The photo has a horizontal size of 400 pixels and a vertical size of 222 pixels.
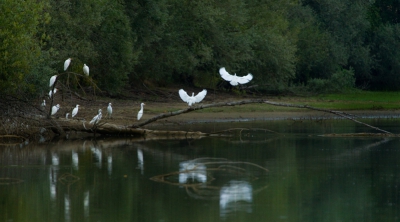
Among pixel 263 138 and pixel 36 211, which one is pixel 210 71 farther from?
pixel 36 211

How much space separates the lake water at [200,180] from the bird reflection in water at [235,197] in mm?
16

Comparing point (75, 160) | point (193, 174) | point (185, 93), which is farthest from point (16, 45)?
point (193, 174)

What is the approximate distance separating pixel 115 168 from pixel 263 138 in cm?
797

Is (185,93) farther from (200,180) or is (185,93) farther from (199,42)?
(199,42)

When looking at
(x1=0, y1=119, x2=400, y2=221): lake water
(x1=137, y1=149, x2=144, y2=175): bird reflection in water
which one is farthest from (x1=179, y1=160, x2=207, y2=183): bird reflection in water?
(x1=137, y1=149, x2=144, y2=175): bird reflection in water

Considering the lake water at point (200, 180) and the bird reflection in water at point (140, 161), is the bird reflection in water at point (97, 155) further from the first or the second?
the bird reflection in water at point (140, 161)

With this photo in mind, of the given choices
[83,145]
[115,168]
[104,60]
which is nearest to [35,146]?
[83,145]

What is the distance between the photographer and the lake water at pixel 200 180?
35.7ft

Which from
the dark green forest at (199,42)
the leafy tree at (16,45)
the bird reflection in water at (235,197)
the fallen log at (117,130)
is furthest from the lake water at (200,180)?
the dark green forest at (199,42)

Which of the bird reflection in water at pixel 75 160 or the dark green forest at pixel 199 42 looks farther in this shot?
the dark green forest at pixel 199 42

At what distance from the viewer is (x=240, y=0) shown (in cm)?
4066

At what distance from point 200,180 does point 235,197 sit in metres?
1.93

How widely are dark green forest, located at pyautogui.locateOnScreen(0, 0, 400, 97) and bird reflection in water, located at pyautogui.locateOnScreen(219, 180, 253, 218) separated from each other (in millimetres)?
9082

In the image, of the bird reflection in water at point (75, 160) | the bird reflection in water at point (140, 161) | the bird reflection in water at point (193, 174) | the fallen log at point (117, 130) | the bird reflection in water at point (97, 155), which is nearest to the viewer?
the bird reflection in water at point (193, 174)
